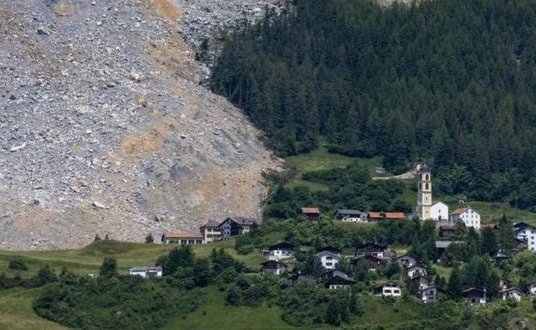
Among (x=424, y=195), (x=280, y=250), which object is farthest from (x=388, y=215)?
(x=280, y=250)

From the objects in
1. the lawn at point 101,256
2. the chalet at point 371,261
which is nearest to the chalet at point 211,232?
the lawn at point 101,256

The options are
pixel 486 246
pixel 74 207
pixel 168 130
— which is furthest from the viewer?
pixel 168 130

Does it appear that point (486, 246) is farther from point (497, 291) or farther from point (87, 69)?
point (87, 69)

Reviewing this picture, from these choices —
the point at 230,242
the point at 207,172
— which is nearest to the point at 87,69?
the point at 207,172

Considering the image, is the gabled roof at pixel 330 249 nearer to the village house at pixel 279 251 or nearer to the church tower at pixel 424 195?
the village house at pixel 279 251

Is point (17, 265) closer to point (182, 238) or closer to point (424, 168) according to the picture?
point (182, 238)

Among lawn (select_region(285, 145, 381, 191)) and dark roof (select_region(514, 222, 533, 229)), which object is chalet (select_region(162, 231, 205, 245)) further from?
dark roof (select_region(514, 222, 533, 229))
